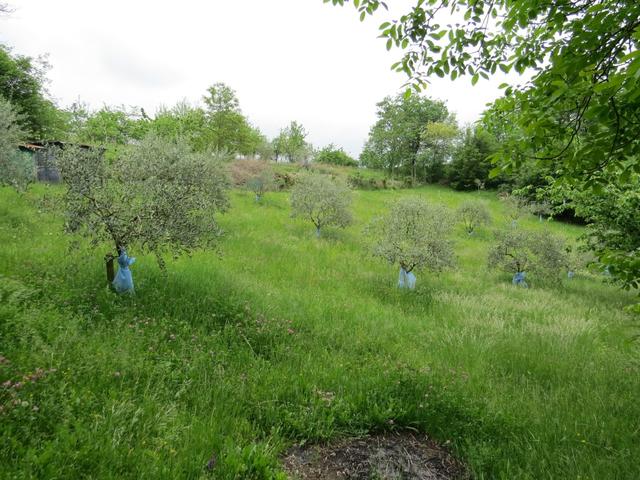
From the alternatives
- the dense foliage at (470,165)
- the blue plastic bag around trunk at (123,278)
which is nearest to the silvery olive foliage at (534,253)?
the blue plastic bag around trunk at (123,278)

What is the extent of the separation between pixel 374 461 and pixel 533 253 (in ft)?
55.7

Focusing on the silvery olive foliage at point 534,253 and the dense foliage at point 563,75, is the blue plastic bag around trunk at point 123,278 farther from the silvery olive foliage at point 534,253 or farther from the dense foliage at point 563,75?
the silvery olive foliage at point 534,253

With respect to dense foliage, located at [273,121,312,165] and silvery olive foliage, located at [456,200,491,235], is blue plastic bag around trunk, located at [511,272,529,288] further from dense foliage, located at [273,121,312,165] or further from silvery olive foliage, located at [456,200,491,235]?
dense foliage, located at [273,121,312,165]

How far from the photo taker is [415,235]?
45.4ft

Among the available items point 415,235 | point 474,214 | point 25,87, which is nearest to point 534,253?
point 415,235

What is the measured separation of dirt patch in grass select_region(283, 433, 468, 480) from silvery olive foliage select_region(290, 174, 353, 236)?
1722 centimetres

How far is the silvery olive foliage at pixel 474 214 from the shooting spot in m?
29.7

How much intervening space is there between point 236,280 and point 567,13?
868 cm

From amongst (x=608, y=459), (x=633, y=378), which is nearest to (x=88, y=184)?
(x=608, y=459)

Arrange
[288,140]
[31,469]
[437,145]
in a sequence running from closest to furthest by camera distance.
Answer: [31,469], [437,145], [288,140]

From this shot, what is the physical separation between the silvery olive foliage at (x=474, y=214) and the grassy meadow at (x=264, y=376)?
20210 millimetres

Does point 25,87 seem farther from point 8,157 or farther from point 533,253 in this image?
point 533,253

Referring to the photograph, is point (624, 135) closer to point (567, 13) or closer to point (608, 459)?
point (567, 13)

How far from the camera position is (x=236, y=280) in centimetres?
994
